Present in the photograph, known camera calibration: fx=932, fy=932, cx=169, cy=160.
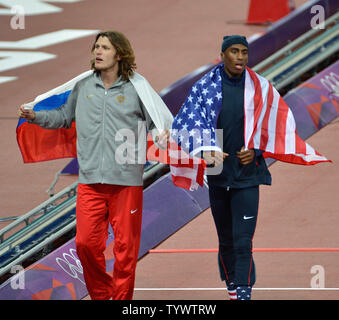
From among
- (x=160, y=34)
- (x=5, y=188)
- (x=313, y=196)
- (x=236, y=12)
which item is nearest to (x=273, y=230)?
(x=313, y=196)

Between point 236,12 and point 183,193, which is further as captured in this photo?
point 236,12

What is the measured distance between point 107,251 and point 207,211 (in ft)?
4.27

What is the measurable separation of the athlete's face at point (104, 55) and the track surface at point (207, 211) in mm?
1940

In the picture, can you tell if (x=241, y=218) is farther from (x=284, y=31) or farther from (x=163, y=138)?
(x=284, y=31)

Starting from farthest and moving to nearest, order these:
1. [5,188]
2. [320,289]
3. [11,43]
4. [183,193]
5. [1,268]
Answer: [11,43] → [5,188] → [183,193] → [1,268] → [320,289]

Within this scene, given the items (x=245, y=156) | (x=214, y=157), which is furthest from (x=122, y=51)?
(x=245, y=156)

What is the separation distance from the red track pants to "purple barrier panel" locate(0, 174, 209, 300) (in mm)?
1068

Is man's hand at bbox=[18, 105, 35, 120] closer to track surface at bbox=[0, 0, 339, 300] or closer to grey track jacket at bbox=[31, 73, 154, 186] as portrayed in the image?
grey track jacket at bbox=[31, 73, 154, 186]

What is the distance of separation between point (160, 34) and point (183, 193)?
22.3ft

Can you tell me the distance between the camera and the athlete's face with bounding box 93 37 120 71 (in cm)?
646

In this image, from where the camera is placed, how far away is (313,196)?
30.1 feet

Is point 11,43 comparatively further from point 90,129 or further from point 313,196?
point 90,129

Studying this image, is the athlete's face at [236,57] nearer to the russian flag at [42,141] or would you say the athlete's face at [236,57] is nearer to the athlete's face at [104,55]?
the athlete's face at [104,55]

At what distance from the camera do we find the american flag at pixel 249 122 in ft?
21.3
